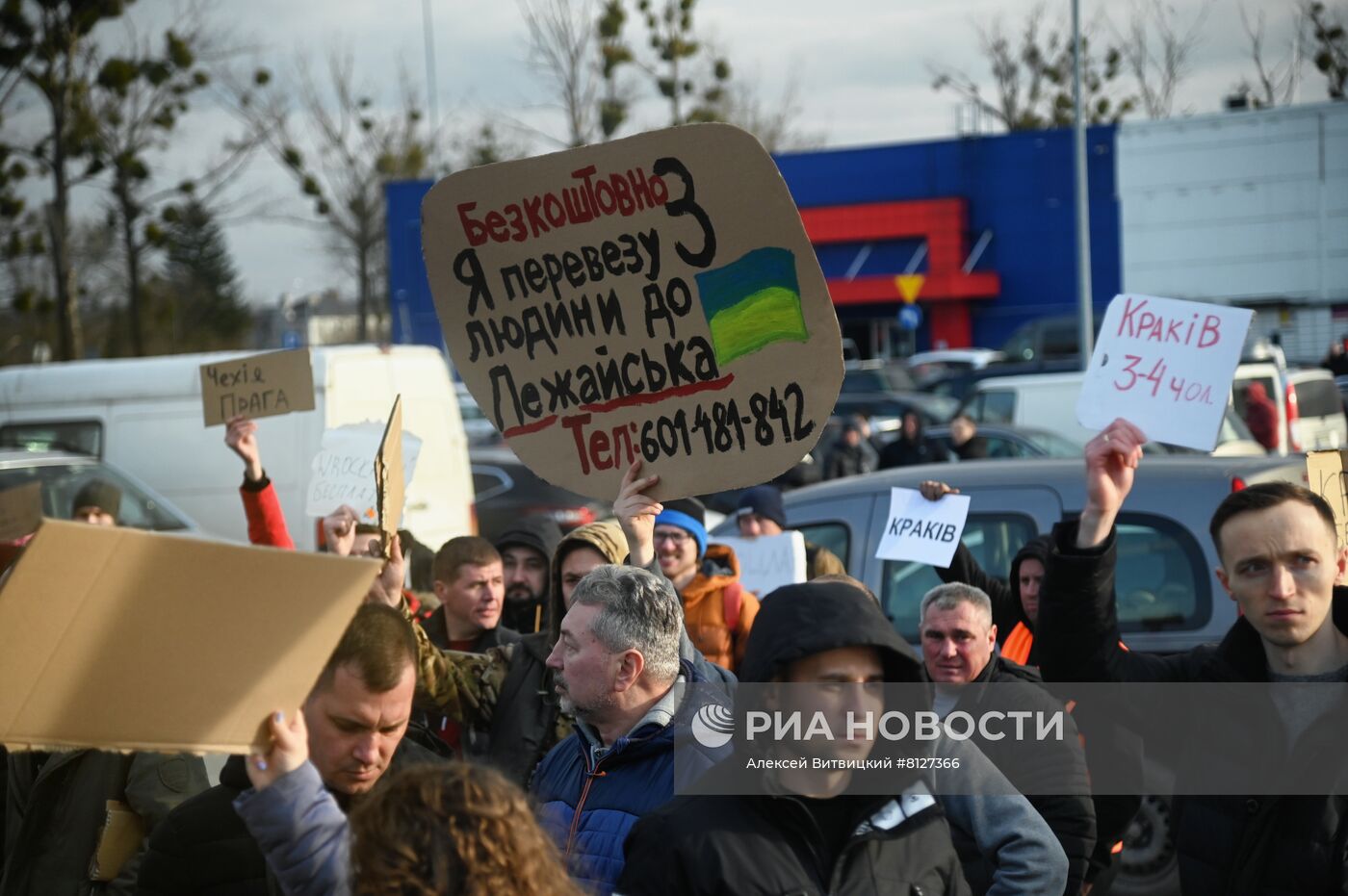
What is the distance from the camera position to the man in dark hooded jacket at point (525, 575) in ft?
19.9

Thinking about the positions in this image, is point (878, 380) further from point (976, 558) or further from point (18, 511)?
point (18, 511)

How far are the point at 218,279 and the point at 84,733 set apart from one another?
7318 centimetres

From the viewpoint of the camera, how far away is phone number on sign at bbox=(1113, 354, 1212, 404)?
369cm

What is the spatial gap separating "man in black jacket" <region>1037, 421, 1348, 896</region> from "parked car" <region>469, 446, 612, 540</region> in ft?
31.6

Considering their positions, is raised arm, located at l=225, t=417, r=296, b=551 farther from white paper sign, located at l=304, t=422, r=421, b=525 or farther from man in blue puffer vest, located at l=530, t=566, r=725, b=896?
man in blue puffer vest, located at l=530, t=566, r=725, b=896

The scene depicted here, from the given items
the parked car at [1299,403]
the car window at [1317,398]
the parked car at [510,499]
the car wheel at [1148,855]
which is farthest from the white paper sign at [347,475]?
the car window at [1317,398]

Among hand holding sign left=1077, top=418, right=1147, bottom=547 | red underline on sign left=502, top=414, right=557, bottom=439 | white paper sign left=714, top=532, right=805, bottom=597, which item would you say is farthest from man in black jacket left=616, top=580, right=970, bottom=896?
white paper sign left=714, top=532, right=805, bottom=597

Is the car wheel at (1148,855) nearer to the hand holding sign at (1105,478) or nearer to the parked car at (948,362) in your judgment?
the hand holding sign at (1105,478)

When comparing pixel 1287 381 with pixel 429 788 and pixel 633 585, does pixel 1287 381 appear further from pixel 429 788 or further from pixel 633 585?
pixel 429 788

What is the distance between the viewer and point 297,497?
10.5 meters

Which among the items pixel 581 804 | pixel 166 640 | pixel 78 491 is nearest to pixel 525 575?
pixel 581 804

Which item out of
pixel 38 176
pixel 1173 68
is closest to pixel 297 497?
pixel 38 176

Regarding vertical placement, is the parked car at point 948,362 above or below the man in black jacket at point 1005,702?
below

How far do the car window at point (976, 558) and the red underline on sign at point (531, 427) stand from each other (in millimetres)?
3179
